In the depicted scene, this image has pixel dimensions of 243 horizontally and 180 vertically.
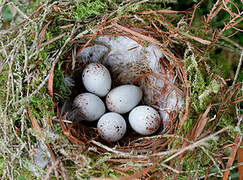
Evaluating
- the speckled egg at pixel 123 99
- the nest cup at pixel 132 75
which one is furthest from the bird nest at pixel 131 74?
the speckled egg at pixel 123 99

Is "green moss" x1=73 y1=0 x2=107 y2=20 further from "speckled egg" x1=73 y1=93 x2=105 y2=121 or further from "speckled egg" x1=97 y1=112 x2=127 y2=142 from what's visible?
"speckled egg" x1=97 y1=112 x2=127 y2=142

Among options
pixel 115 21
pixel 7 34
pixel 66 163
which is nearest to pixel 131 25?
pixel 115 21

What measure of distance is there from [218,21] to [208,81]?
442 mm

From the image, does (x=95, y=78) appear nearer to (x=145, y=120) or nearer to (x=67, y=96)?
(x=67, y=96)

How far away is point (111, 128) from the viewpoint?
3.64ft

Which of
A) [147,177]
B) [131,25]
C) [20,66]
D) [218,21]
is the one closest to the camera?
[147,177]

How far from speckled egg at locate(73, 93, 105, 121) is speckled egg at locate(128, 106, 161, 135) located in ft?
0.53

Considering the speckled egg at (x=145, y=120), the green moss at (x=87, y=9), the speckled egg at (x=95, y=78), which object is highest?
the green moss at (x=87, y=9)

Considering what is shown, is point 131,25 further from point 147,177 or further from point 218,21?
point 147,177

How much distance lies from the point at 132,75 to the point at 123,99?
17 cm

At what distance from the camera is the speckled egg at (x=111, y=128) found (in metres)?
1.11

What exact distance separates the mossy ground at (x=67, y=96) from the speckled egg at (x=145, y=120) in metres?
0.19

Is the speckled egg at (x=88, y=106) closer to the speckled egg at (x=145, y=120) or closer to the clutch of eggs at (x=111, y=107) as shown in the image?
the clutch of eggs at (x=111, y=107)

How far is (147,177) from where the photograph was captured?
89 cm
